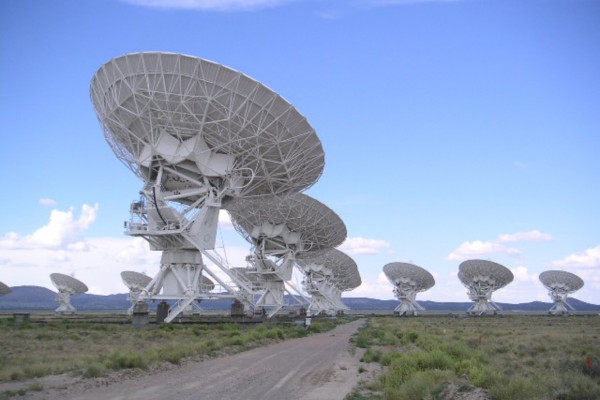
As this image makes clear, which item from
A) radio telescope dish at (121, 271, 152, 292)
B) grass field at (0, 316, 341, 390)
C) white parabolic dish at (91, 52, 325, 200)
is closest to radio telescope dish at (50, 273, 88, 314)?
radio telescope dish at (121, 271, 152, 292)

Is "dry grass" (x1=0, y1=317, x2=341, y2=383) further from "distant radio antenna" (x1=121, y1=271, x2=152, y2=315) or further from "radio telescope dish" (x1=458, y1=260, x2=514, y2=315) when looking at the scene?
"radio telescope dish" (x1=458, y1=260, x2=514, y2=315)

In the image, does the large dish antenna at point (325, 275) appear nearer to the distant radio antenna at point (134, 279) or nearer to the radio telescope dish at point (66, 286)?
the distant radio antenna at point (134, 279)

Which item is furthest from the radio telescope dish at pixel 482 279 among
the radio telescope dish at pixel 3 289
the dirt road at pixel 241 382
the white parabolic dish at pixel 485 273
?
the dirt road at pixel 241 382

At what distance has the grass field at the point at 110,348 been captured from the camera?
577 inches

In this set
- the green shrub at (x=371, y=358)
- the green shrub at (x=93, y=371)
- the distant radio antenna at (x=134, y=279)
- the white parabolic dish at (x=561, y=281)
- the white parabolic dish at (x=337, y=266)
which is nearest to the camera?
the green shrub at (x=93, y=371)

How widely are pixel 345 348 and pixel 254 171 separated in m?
12.4

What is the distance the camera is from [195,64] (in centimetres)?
2705

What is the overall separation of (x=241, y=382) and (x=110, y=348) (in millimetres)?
9813

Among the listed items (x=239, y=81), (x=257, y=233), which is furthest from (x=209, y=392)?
(x=257, y=233)

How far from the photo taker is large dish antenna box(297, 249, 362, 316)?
78562 mm

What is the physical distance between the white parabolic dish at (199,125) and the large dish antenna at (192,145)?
55 millimetres

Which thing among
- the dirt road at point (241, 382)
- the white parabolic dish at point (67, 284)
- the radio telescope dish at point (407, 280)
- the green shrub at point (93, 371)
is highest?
the radio telescope dish at point (407, 280)

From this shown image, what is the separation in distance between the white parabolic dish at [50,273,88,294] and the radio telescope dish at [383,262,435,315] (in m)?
48.1

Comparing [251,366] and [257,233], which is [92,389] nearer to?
[251,366]
